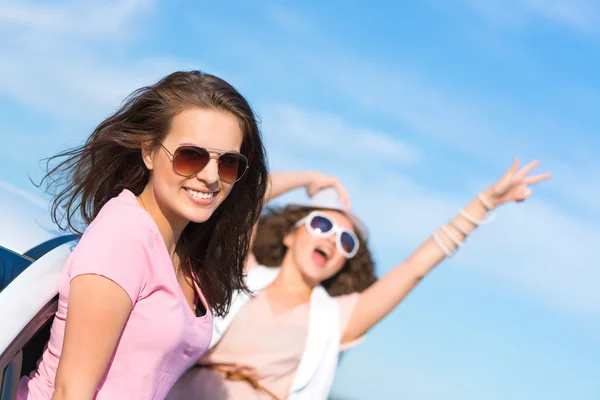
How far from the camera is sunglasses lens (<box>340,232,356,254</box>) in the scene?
490 centimetres

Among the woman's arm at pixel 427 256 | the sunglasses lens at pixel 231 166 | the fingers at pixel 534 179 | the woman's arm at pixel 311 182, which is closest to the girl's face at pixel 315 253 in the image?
the woman's arm at pixel 311 182

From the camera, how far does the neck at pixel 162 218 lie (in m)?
2.05

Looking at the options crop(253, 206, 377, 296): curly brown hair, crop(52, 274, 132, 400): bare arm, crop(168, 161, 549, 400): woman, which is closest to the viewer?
crop(52, 274, 132, 400): bare arm

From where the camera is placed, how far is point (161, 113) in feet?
6.93

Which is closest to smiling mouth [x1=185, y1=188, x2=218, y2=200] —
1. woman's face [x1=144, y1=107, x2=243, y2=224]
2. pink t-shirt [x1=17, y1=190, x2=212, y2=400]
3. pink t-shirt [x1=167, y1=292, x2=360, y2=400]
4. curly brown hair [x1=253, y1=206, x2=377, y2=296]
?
woman's face [x1=144, y1=107, x2=243, y2=224]

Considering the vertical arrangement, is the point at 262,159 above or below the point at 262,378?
above

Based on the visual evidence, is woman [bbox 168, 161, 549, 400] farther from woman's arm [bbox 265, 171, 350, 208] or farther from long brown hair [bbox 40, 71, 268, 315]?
long brown hair [bbox 40, 71, 268, 315]

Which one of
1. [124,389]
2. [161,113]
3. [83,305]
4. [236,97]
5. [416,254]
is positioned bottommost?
[124,389]

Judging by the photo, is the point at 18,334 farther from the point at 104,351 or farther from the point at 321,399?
the point at 321,399

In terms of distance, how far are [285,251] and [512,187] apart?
4.65ft

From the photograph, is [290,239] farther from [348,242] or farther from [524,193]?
[524,193]

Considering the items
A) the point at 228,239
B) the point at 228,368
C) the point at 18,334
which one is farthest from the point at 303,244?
the point at 18,334

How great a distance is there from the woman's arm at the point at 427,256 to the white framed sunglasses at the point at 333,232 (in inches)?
12.9

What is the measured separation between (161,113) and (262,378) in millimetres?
2357
